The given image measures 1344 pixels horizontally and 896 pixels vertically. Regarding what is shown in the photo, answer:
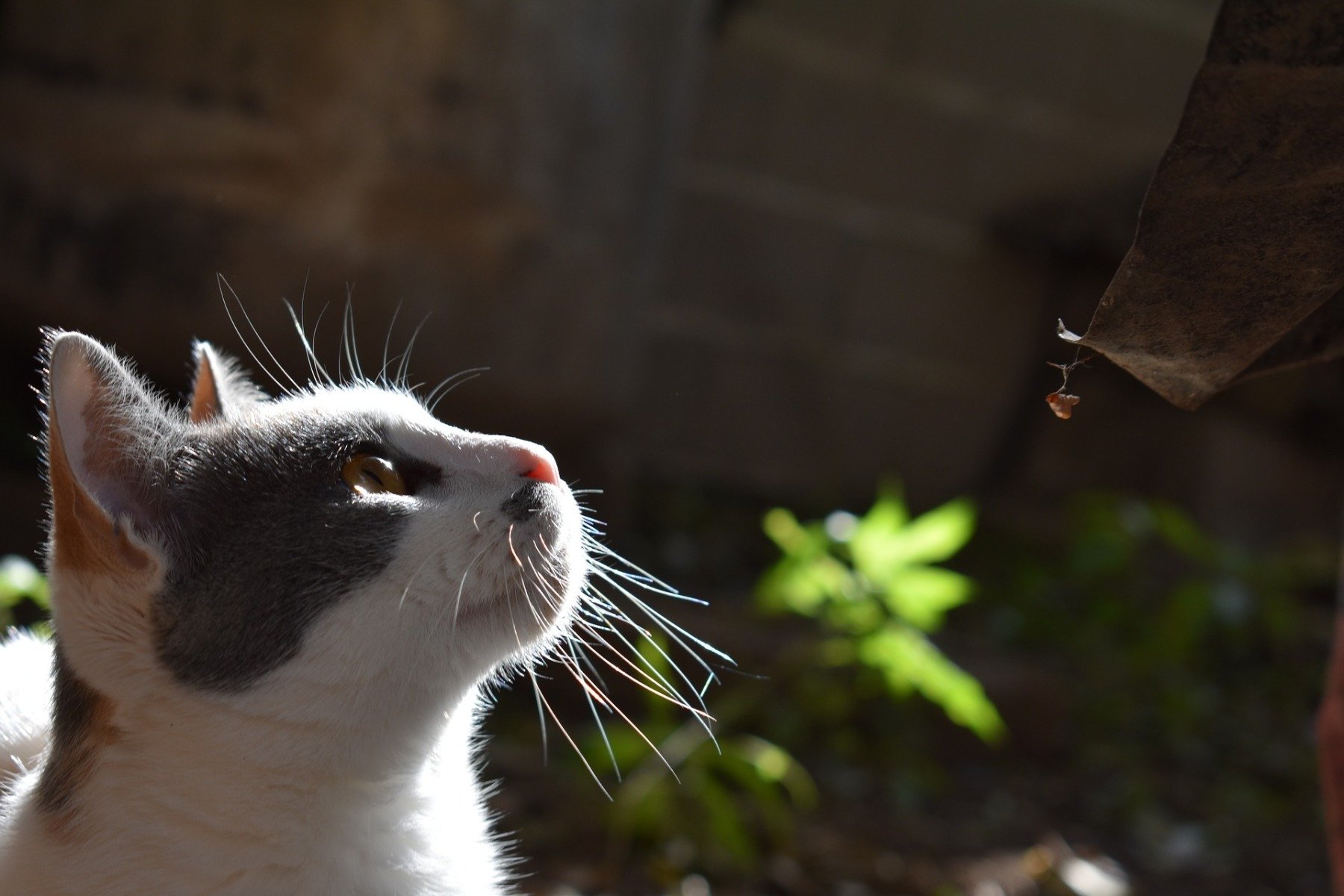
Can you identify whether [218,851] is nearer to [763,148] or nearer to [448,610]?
[448,610]

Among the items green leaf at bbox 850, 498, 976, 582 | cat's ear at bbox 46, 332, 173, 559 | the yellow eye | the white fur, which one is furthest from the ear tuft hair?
green leaf at bbox 850, 498, 976, 582

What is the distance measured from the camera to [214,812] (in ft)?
4.04

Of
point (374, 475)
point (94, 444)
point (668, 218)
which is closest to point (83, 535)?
point (94, 444)

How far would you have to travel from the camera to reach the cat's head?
1197 millimetres

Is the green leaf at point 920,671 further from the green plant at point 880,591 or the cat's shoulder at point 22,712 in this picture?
the cat's shoulder at point 22,712

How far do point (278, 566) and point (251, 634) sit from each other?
8 cm

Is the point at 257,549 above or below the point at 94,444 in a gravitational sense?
below

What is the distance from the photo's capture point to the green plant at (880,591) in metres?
2.33

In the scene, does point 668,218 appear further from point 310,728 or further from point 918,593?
point 310,728

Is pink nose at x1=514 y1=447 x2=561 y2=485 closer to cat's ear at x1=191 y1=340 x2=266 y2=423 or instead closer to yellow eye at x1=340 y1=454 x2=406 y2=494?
yellow eye at x1=340 y1=454 x2=406 y2=494

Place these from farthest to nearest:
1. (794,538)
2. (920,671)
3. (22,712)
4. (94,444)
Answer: (794,538), (920,671), (22,712), (94,444)

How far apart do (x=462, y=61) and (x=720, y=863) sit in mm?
2121

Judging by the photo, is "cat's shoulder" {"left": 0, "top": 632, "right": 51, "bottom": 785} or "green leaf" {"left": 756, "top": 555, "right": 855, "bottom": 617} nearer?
"cat's shoulder" {"left": 0, "top": 632, "right": 51, "bottom": 785}

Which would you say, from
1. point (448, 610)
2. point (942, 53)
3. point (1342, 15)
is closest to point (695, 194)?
point (942, 53)
